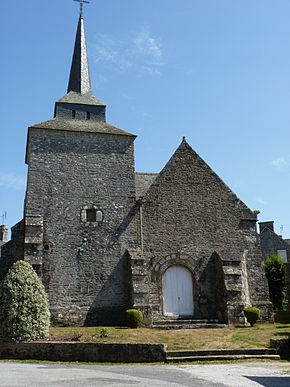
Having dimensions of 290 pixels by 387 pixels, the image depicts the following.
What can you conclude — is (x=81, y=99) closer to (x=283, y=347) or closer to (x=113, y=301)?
(x=113, y=301)

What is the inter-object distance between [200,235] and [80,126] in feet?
26.1

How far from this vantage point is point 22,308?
12859 millimetres

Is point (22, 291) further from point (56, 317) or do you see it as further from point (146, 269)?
point (146, 269)

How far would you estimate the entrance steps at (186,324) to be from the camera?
16500 millimetres

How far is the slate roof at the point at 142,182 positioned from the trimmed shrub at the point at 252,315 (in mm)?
7470

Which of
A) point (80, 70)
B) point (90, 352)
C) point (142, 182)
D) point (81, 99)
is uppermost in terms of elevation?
point (80, 70)

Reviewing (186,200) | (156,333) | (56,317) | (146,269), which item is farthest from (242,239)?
(56,317)

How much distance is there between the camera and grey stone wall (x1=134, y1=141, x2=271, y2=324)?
1816 centimetres

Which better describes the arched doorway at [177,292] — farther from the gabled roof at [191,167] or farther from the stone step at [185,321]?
the gabled roof at [191,167]

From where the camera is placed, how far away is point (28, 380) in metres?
8.11

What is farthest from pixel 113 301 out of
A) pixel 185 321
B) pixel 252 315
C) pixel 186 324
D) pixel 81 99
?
pixel 81 99

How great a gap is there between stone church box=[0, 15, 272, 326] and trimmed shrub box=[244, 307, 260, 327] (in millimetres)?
277

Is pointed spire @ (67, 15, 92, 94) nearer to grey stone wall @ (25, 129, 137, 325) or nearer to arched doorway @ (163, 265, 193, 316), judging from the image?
grey stone wall @ (25, 129, 137, 325)

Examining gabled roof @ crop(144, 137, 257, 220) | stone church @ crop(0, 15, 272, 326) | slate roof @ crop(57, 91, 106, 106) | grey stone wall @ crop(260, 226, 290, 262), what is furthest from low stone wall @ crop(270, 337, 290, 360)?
grey stone wall @ crop(260, 226, 290, 262)
